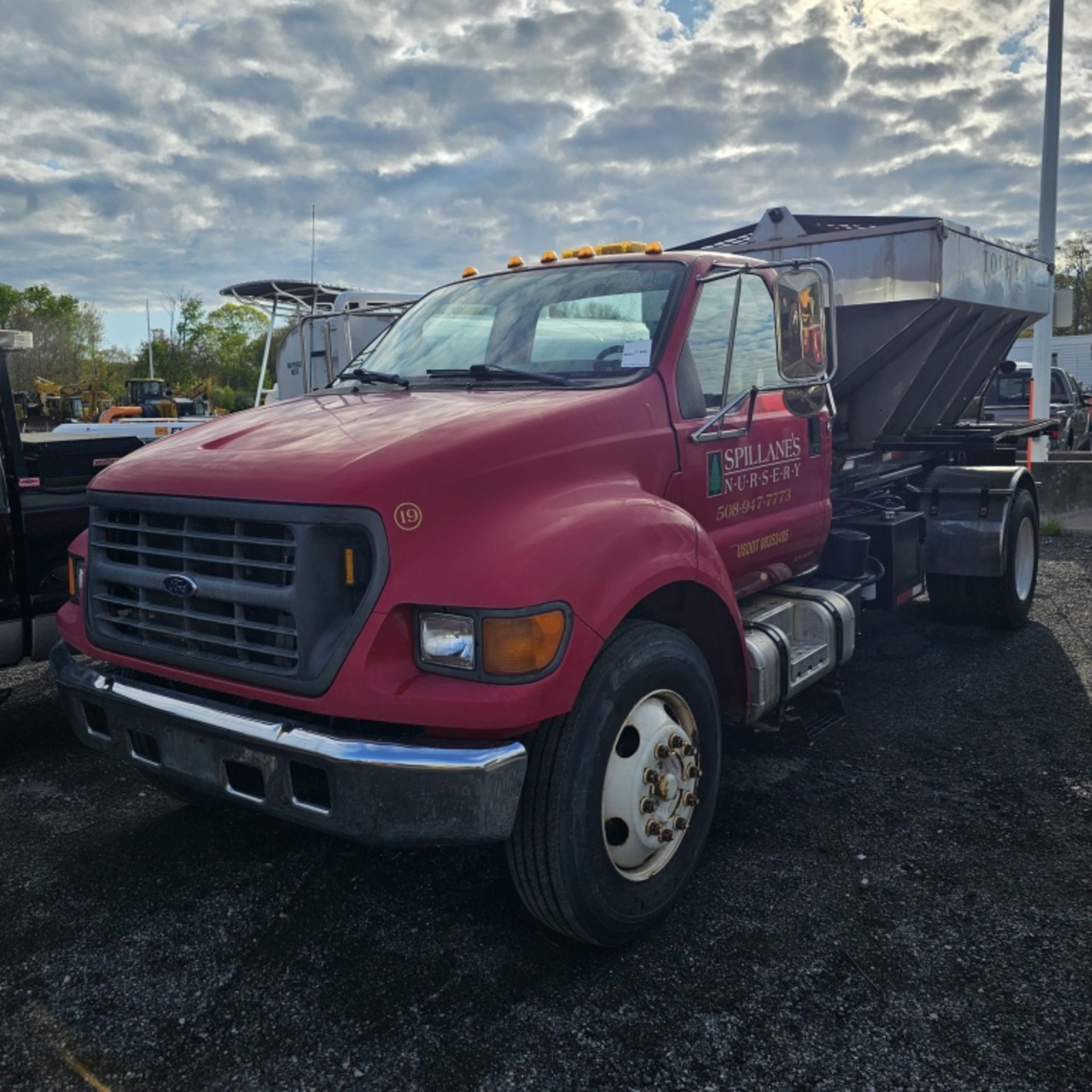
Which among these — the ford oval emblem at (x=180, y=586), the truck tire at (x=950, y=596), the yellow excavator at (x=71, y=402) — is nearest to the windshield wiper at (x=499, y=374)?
the ford oval emblem at (x=180, y=586)

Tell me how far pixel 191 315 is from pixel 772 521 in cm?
7640

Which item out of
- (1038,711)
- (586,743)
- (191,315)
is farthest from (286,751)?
(191,315)

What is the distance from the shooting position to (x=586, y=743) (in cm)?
299

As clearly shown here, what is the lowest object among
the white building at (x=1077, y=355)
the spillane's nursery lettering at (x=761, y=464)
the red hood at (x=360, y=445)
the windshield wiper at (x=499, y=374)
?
the spillane's nursery lettering at (x=761, y=464)

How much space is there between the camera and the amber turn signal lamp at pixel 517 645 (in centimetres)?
278

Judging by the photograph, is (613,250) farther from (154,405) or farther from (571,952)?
(154,405)

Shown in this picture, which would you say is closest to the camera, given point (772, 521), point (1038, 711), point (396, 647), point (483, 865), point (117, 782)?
point (396, 647)

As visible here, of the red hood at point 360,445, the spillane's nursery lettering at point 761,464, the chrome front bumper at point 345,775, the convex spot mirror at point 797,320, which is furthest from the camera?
the spillane's nursery lettering at point 761,464

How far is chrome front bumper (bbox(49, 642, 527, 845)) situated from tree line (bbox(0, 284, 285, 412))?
57.9 meters

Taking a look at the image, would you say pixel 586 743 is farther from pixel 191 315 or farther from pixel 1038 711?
pixel 191 315

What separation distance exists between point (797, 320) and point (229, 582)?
2.49m

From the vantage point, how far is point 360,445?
124 inches

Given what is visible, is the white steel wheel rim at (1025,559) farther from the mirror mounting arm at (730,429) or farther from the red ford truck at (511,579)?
the mirror mounting arm at (730,429)

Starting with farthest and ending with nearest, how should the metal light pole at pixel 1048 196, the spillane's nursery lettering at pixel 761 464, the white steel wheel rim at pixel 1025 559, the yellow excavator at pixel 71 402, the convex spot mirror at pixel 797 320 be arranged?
the yellow excavator at pixel 71 402 → the metal light pole at pixel 1048 196 → the white steel wheel rim at pixel 1025 559 → the spillane's nursery lettering at pixel 761 464 → the convex spot mirror at pixel 797 320
